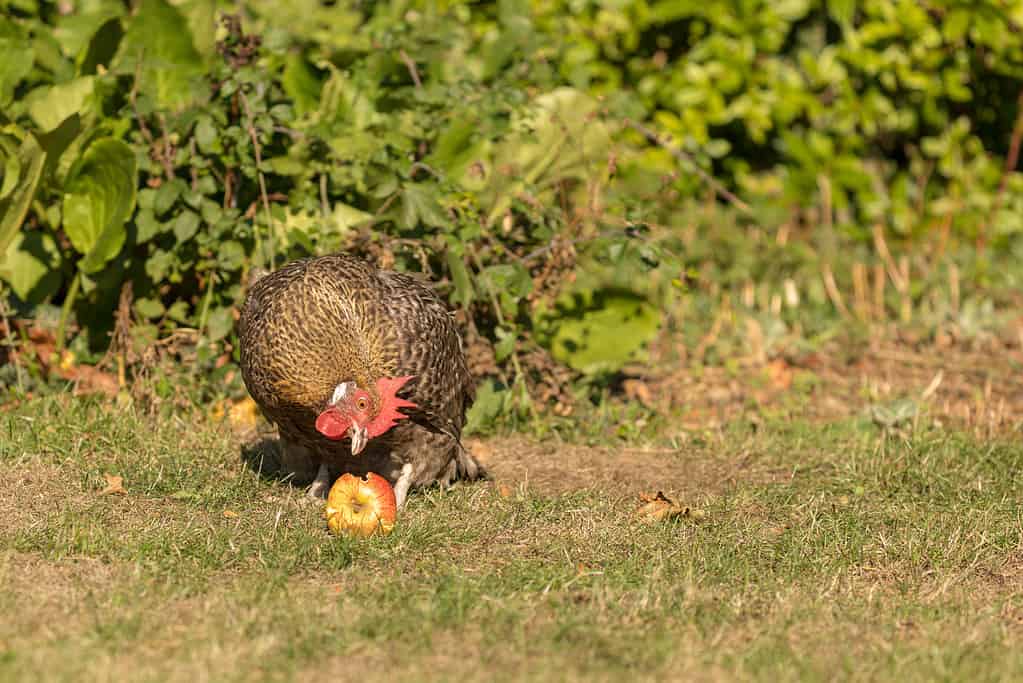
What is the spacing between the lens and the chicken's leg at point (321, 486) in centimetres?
564

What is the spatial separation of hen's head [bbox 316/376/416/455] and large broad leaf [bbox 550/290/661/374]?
222 centimetres

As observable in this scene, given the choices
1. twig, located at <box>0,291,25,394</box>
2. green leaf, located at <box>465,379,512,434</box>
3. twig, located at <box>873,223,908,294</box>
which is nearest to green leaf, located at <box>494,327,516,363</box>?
green leaf, located at <box>465,379,512,434</box>

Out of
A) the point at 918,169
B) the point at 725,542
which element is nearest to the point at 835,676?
the point at 725,542

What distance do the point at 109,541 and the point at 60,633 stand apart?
77 cm

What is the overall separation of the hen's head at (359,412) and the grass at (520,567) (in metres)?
0.35

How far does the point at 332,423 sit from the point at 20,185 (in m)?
2.30

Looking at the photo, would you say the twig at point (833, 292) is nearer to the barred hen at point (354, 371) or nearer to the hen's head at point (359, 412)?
Result: the barred hen at point (354, 371)

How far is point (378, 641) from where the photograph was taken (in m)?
4.22

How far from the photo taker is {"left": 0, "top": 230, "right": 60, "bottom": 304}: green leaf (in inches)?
274

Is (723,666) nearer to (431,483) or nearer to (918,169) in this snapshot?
(431,483)

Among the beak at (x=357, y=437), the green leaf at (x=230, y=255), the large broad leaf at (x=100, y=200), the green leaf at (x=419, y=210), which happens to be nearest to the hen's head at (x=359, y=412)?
the beak at (x=357, y=437)

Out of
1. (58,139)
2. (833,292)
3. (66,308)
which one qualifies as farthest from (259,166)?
(833,292)

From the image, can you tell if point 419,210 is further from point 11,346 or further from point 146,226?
point 11,346

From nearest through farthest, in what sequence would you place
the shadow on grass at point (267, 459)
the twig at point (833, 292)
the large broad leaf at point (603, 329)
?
the shadow on grass at point (267, 459), the large broad leaf at point (603, 329), the twig at point (833, 292)
